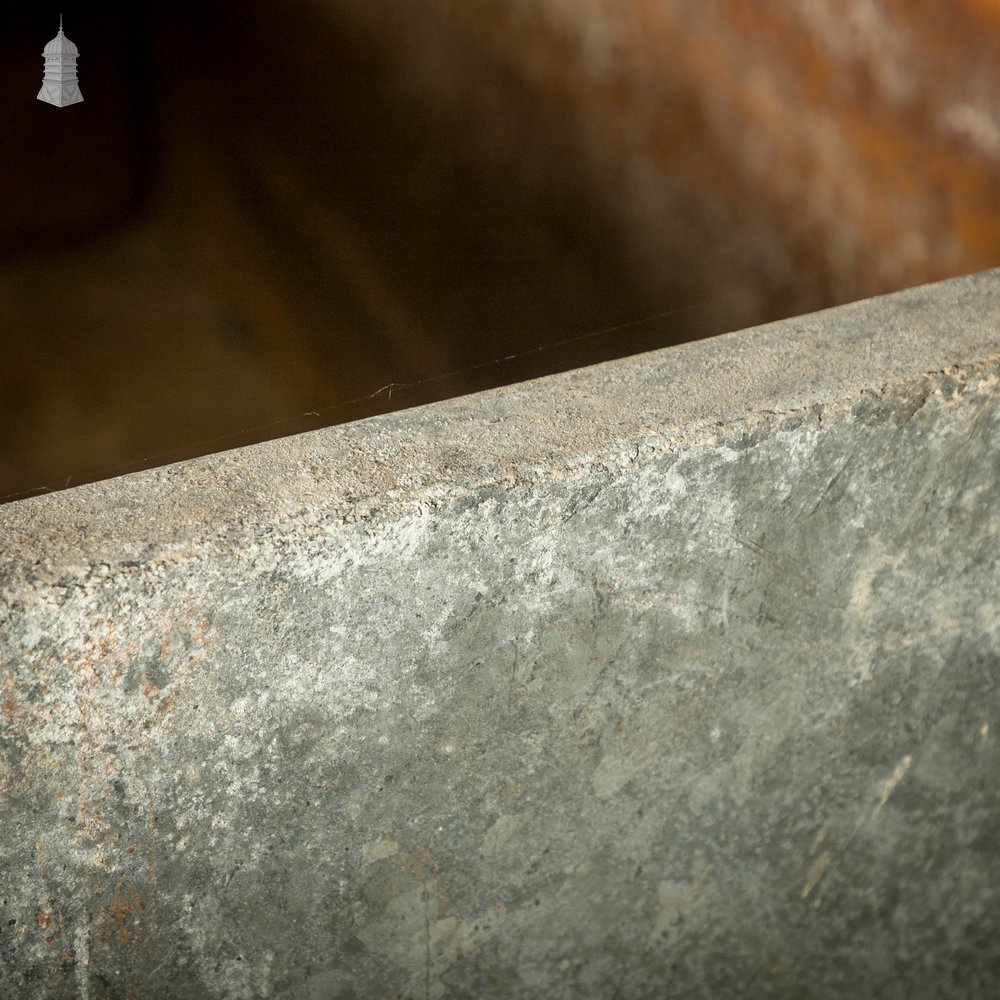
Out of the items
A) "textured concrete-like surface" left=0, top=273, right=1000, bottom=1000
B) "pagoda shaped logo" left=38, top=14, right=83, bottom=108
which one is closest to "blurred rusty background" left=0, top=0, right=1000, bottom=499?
"pagoda shaped logo" left=38, top=14, right=83, bottom=108

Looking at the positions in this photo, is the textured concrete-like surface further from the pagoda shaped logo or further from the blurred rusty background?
the pagoda shaped logo

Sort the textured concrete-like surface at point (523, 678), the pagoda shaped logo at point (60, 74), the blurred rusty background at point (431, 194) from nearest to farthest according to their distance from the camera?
the textured concrete-like surface at point (523, 678)
the blurred rusty background at point (431, 194)
the pagoda shaped logo at point (60, 74)

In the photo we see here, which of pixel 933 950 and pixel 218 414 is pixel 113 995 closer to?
pixel 218 414

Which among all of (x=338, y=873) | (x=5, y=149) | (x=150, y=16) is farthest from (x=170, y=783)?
(x=150, y=16)

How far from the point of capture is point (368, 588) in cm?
143

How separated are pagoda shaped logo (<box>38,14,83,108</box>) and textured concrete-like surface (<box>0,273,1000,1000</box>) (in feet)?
4.76

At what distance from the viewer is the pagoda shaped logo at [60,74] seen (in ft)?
8.16

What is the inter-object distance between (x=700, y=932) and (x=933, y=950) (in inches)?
→ 23.6

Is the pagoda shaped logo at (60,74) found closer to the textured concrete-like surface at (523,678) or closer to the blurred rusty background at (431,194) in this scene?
the blurred rusty background at (431,194)

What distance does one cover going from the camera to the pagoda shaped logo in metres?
2.49

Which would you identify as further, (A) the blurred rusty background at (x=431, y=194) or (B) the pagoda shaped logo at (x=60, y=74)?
(B) the pagoda shaped logo at (x=60, y=74)

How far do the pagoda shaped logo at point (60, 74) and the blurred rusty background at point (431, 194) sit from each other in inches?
1.4

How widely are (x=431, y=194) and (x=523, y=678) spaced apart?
153cm

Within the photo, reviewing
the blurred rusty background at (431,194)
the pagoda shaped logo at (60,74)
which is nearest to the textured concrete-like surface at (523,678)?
the blurred rusty background at (431,194)
